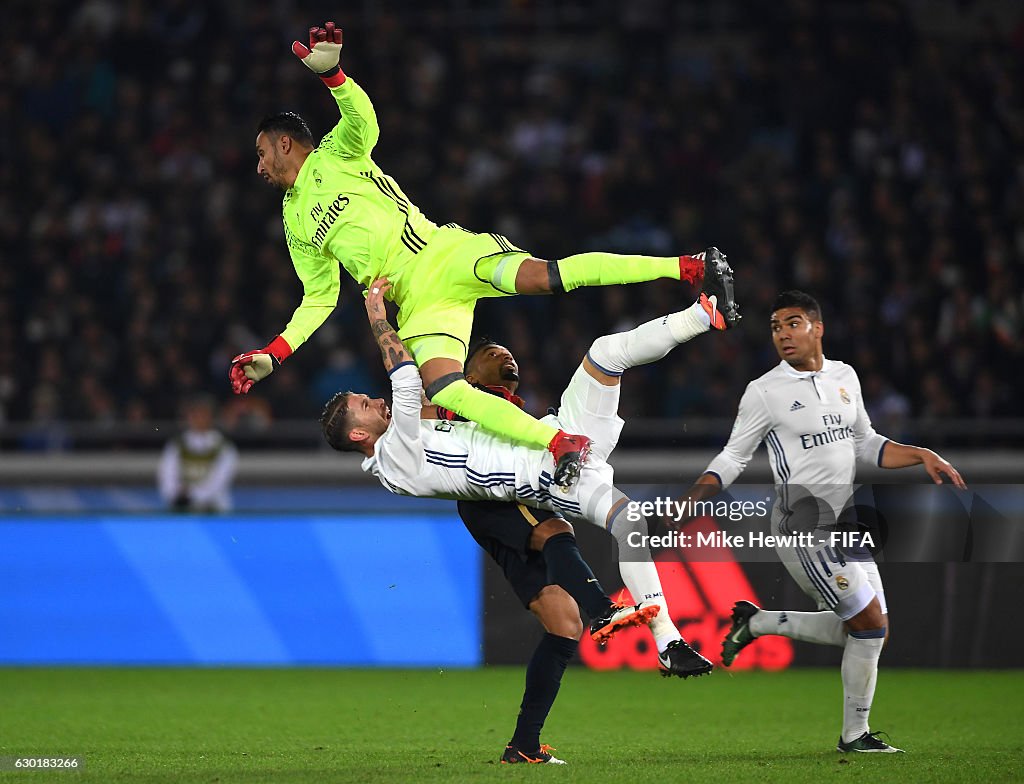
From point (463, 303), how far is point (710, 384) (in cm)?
564

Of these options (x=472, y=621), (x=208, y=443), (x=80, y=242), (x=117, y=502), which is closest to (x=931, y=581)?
(x=472, y=621)

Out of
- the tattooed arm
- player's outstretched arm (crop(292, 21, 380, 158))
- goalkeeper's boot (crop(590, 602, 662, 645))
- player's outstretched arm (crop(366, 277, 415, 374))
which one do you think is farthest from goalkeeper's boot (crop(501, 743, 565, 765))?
player's outstretched arm (crop(292, 21, 380, 158))

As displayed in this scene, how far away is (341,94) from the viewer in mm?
6543

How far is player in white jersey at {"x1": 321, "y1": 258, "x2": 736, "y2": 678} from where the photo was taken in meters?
6.07

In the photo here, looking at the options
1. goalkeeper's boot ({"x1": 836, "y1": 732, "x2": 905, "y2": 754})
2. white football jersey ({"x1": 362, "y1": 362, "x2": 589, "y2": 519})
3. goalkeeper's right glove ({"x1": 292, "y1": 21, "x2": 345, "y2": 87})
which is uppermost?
goalkeeper's right glove ({"x1": 292, "y1": 21, "x2": 345, "y2": 87})

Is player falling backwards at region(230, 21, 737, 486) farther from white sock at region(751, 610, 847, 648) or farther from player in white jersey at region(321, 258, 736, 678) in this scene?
white sock at region(751, 610, 847, 648)

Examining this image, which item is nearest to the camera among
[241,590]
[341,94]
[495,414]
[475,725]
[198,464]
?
[495,414]

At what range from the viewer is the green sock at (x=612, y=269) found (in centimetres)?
612

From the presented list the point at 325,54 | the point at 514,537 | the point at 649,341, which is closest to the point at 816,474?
the point at 649,341

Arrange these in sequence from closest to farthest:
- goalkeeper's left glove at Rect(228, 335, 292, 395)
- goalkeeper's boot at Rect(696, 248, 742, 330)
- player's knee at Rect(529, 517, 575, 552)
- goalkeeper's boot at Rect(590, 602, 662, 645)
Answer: goalkeeper's boot at Rect(590, 602, 662, 645), goalkeeper's boot at Rect(696, 248, 742, 330), player's knee at Rect(529, 517, 575, 552), goalkeeper's left glove at Rect(228, 335, 292, 395)

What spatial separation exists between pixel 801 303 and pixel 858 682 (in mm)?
1692

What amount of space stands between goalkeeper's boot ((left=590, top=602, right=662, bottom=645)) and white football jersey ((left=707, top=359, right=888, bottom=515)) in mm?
1044

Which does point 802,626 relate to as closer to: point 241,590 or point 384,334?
point 384,334

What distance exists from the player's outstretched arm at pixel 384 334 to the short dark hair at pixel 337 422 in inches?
12.4
